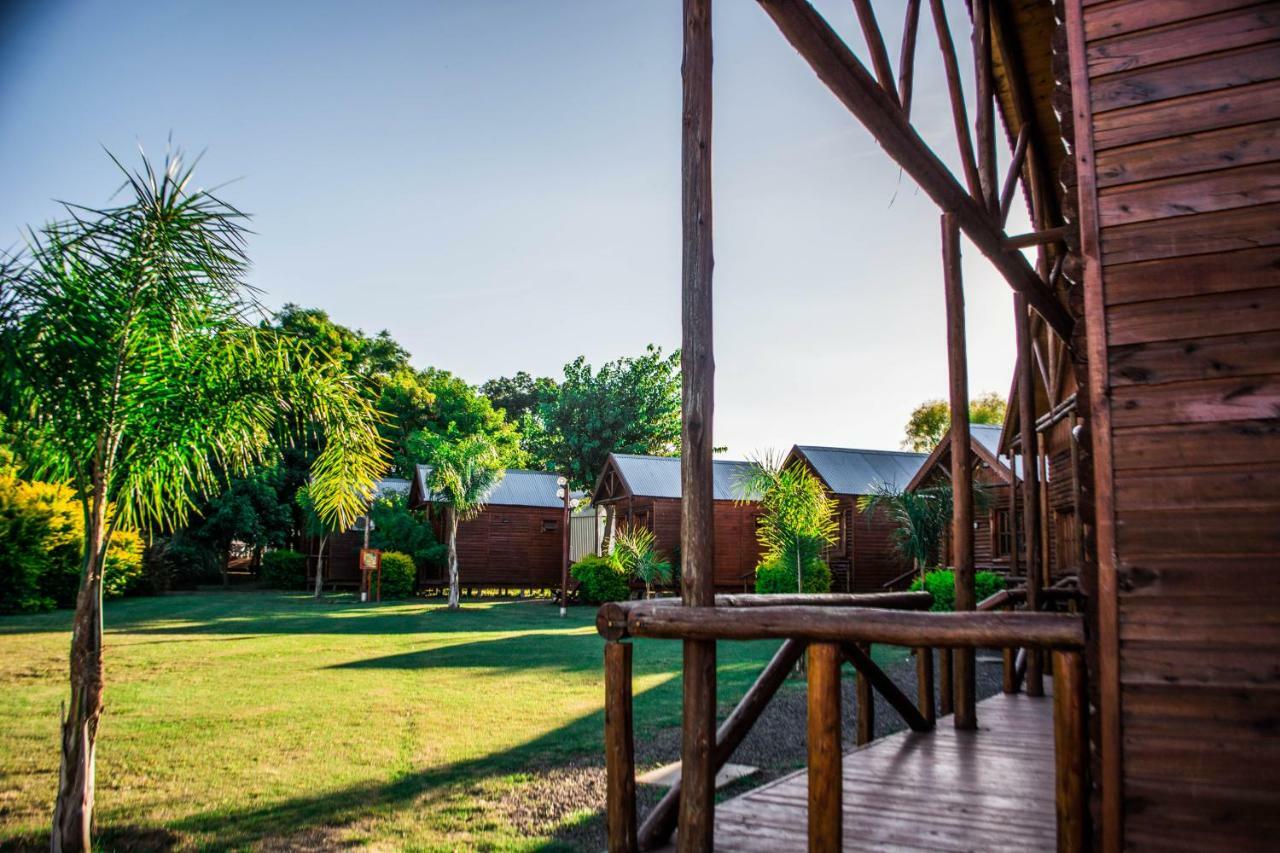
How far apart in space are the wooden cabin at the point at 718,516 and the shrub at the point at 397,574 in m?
6.80

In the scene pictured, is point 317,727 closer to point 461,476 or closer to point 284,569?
point 461,476

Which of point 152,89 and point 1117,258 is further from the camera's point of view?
point 152,89

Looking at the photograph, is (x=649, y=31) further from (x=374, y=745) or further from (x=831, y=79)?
(x=374, y=745)

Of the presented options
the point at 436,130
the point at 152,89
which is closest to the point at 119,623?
the point at 152,89

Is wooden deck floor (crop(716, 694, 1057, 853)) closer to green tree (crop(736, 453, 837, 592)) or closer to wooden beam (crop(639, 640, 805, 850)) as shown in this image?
wooden beam (crop(639, 640, 805, 850))

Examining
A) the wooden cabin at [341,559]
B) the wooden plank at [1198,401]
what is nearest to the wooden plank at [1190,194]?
the wooden plank at [1198,401]

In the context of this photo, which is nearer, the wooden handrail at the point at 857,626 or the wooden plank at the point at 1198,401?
the wooden plank at the point at 1198,401

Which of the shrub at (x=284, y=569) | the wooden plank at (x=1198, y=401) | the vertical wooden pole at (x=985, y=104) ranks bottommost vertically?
the shrub at (x=284, y=569)

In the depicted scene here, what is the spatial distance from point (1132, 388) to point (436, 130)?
932cm

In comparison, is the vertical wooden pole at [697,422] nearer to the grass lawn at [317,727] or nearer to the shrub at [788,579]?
the grass lawn at [317,727]

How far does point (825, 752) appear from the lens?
9.70ft

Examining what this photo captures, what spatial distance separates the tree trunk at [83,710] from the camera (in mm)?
4645

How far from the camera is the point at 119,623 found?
16094mm

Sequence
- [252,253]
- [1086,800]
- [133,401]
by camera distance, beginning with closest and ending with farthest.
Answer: [1086,800] < [133,401] < [252,253]
